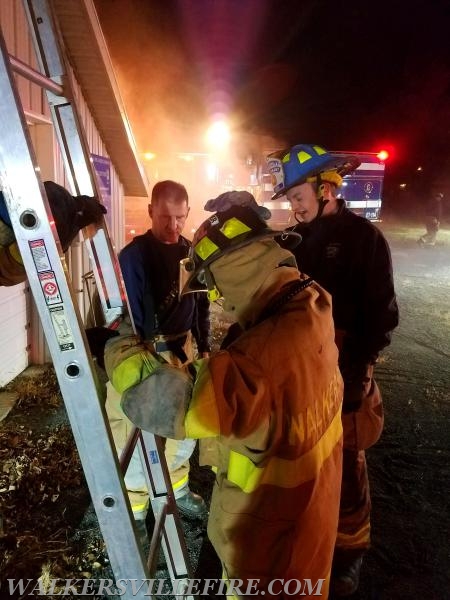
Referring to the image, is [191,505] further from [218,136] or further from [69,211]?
[218,136]

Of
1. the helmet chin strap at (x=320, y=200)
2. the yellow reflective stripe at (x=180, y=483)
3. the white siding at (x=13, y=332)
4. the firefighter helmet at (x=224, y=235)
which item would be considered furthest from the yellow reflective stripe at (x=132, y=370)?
the white siding at (x=13, y=332)

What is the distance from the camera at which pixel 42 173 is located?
4488 mm

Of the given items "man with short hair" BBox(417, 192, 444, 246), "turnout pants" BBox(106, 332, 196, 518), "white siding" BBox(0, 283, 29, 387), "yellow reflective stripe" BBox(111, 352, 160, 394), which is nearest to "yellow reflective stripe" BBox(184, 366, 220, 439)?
"yellow reflective stripe" BBox(111, 352, 160, 394)

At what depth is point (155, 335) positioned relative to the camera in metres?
3.01

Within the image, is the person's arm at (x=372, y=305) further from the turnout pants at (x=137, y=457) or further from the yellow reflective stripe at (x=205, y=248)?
the yellow reflective stripe at (x=205, y=248)

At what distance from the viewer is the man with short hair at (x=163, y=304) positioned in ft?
9.45

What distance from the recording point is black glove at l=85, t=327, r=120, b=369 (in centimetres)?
154

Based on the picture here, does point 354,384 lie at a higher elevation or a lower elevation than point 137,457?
higher

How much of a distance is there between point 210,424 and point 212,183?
12557 mm

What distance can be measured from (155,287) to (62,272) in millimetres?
1813

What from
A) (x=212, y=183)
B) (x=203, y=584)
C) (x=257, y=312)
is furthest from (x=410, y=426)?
(x=212, y=183)

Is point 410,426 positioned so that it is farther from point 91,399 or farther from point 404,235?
point 404,235

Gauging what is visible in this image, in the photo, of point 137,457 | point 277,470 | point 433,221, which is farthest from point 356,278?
point 433,221

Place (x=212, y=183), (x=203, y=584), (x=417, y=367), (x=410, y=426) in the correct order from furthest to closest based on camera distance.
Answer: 1. (x=212, y=183)
2. (x=417, y=367)
3. (x=410, y=426)
4. (x=203, y=584)
